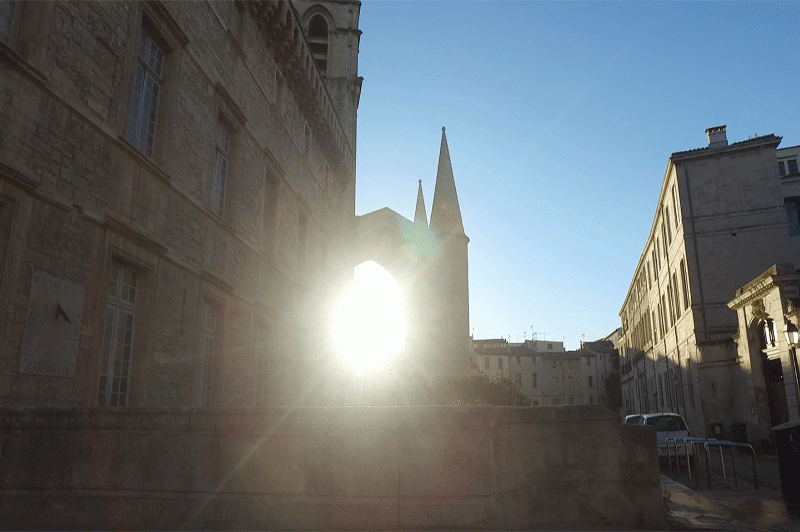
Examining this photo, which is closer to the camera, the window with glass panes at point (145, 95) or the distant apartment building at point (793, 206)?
the window with glass panes at point (145, 95)

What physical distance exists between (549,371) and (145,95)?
62220 millimetres

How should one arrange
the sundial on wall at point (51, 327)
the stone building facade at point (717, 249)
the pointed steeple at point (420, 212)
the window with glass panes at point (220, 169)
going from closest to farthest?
1. the sundial on wall at point (51, 327)
2. the window with glass panes at point (220, 169)
3. the stone building facade at point (717, 249)
4. the pointed steeple at point (420, 212)

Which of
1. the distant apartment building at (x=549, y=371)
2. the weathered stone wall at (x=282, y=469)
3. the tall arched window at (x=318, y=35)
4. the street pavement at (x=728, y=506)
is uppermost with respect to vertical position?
the tall arched window at (x=318, y=35)

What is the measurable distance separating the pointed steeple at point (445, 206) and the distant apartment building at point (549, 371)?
27.9 meters

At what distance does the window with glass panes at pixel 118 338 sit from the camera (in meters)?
7.96

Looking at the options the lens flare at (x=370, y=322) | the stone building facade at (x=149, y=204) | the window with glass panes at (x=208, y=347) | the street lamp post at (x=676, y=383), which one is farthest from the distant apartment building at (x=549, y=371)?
the window with glass panes at (x=208, y=347)

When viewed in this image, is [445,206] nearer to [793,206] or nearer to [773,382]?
[793,206]

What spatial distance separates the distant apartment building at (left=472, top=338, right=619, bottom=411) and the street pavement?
54399mm

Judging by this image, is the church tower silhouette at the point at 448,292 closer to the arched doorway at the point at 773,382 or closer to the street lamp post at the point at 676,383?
the street lamp post at the point at 676,383

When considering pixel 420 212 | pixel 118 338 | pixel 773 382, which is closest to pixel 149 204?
pixel 118 338

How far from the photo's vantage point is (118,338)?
328 inches

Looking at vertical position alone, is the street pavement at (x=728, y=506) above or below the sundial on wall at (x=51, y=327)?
below

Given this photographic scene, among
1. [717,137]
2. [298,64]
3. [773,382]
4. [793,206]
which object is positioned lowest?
[773,382]

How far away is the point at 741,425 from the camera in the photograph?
20.4 metres
